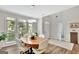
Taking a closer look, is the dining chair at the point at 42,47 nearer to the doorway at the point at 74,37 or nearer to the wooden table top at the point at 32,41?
the wooden table top at the point at 32,41

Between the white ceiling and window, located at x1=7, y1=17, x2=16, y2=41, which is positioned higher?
the white ceiling

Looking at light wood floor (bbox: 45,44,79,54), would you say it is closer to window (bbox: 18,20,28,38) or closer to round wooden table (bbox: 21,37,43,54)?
round wooden table (bbox: 21,37,43,54)

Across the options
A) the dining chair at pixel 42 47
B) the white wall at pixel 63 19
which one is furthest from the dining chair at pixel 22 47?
the white wall at pixel 63 19

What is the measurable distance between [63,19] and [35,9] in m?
0.60

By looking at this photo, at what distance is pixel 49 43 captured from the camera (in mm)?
2367

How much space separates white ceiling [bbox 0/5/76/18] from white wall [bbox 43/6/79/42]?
3.3 inches

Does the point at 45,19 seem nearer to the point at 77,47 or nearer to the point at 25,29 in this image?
the point at 25,29

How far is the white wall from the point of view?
2.31 metres

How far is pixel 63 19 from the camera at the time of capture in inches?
92.9

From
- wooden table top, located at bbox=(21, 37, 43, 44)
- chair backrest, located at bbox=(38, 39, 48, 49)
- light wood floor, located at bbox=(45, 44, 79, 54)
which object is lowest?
light wood floor, located at bbox=(45, 44, 79, 54)

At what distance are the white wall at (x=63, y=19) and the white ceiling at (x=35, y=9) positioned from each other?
0.09 metres

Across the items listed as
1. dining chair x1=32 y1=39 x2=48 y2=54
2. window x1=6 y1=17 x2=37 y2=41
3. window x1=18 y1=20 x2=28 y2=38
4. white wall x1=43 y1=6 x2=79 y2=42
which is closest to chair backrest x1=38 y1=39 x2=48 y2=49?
dining chair x1=32 y1=39 x2=48 y2=54
